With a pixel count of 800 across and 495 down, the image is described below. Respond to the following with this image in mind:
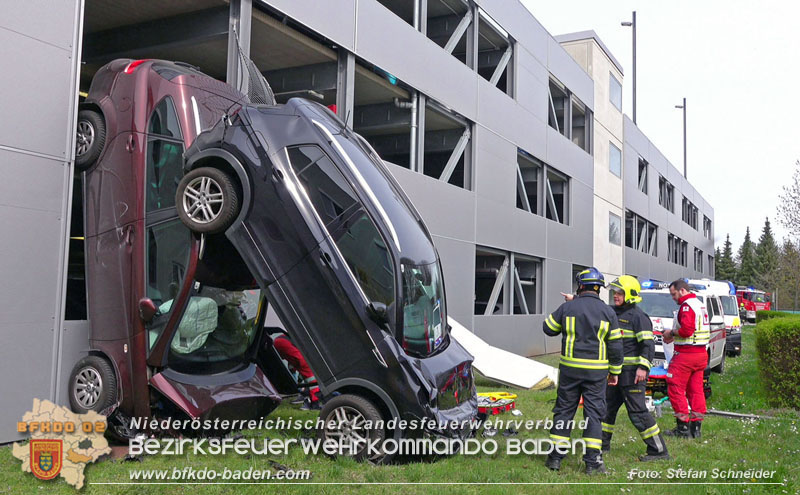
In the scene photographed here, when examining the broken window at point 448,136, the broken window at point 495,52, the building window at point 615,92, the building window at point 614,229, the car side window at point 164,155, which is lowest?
the car side window at point 164,155

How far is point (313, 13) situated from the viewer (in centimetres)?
1168

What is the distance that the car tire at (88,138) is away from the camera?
24.2ft

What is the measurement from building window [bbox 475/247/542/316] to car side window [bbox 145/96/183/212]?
1378 cm

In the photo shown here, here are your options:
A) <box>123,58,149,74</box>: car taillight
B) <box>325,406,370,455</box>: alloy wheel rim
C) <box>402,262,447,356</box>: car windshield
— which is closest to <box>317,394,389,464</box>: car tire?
<box>325,406,370,455</box>: alloy wheel rim

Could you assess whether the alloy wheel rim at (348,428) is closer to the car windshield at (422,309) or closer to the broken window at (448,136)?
the car windshield at (422,309)

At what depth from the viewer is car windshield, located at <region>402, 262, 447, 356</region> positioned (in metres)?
6.64

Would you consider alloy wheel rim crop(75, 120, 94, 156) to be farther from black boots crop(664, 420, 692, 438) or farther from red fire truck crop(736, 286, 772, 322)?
red fire truck crop(736, 286, 772, 322)

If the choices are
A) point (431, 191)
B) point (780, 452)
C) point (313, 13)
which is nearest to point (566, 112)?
point (431, 191)

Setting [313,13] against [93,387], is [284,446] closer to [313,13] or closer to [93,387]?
A: [93,387]

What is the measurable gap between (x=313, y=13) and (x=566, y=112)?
16.7m

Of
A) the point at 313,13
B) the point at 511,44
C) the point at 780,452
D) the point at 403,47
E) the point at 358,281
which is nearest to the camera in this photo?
the point at 358,281

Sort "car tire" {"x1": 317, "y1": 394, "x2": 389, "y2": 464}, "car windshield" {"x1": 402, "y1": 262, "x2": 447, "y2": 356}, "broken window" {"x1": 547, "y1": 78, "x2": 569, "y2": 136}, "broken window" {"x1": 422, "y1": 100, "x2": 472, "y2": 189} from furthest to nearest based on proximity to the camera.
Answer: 1. "broken window" {"x1": 547, "y1": 78, "x2": 569, "y2": 136}
2. "broken window" {"x1": 422, "y1": 100, "x2": 472, "y2": 189}
3. "car windshield" {"x1": 402, "y1": 262, "x2": 447, "y2": 356}
4. "car tire" {"x1": 317, "y1": 394, "x2": 389, "y2": 464}

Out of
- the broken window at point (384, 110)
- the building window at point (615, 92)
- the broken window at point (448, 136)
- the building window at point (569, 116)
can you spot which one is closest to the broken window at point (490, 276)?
the broken window at point (448, 136)

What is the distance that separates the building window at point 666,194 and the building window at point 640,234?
3.19 m
